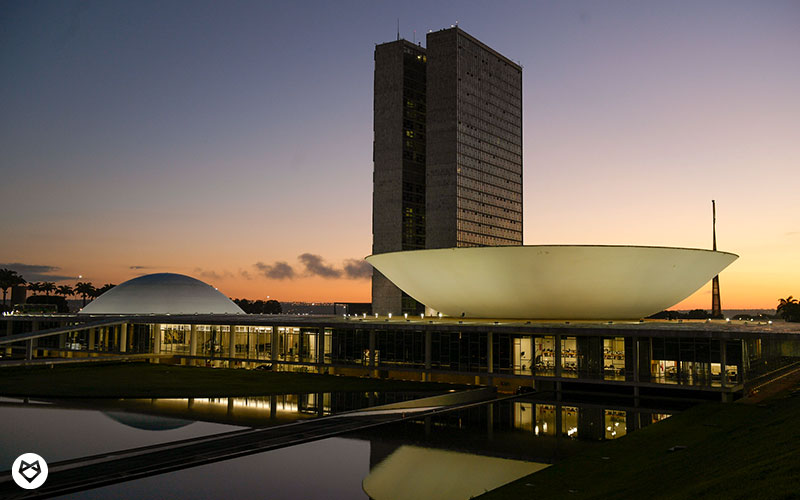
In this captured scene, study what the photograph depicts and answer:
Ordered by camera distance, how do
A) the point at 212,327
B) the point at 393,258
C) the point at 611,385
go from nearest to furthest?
1. the point at 611,385
2. the point at 393,258
3. the point at 212,327

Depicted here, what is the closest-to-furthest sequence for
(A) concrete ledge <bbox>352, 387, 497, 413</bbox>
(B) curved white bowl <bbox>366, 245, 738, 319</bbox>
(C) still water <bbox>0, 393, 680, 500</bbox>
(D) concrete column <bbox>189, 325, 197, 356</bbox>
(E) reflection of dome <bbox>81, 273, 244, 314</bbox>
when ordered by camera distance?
(C) still water <bbox>0, 393, 680, 500</bbox> → (A) concrete ledge <bbox>352, 387, 497, 413</bbox> → (B) curved white bowl <bbox>366, 245, 738, 319</bbox> → (D) concrete column <bbox>189, 325, 197, 356</bbox> → (E) reflection of dome <bbox>81, 273, 244, 314</bbox>

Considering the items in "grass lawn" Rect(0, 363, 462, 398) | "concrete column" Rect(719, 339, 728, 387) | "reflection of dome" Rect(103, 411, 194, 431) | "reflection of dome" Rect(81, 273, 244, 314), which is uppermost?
"reflection of dome" Rect(81, 273, 244, 314)

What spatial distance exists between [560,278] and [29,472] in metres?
23.9

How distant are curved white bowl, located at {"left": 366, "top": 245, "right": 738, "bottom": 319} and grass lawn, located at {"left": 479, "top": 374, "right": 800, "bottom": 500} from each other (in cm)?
1139

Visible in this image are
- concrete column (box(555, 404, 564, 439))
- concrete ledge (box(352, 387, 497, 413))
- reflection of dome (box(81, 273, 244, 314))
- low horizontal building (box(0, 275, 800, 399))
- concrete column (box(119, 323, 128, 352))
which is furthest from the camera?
reflection of dome (box(81, 273, 244, 314))

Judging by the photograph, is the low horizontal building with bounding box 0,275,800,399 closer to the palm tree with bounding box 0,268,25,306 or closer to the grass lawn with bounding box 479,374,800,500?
the grass lawn with bounding box 479,374,800,500

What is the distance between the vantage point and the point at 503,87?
113m

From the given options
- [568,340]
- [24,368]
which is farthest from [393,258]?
[24,368]

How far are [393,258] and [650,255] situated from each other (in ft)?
44.8

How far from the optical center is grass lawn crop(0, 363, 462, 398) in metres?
27.8

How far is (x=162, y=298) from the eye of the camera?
6362cm

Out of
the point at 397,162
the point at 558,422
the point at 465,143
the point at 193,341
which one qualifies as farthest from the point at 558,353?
the point at 465,143

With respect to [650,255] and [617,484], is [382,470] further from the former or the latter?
[650,255]

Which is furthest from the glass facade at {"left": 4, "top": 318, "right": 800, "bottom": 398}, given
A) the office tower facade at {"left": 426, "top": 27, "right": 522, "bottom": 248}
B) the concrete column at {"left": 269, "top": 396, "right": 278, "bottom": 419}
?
the office tower facade at {"left": 426, "top": 27, "right": 522, "bottom": 248}
